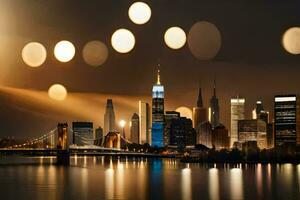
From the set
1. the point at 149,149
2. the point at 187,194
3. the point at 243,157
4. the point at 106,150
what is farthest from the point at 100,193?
the point at 149,149

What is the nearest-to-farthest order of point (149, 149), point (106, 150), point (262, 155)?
point (106, 150)
point (262, 155)
point (149, 149)

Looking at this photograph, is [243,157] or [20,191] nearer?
[20,191]

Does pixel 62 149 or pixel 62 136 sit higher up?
pixel 62 136

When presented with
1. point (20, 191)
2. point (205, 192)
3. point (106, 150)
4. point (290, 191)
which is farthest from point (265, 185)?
point (106, 150)

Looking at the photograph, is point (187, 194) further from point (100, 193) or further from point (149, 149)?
point (149, 149)

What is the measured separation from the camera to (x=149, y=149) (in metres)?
140

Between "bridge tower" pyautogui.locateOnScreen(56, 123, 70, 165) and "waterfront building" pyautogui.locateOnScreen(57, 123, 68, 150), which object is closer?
"bridge tower" pyautogui.locateOnScreen(56, 123, 70, 165)

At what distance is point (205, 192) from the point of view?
146ft

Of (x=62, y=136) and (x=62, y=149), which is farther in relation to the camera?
(x=62, y=136)

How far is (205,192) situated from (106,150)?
60.0m

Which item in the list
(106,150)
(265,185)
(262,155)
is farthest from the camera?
(262,155)

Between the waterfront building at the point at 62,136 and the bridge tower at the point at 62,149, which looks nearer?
the bridge tower at the point at 62,149

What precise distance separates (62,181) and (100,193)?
1353cm

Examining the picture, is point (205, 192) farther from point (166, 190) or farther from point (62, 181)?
point (62, 181)
